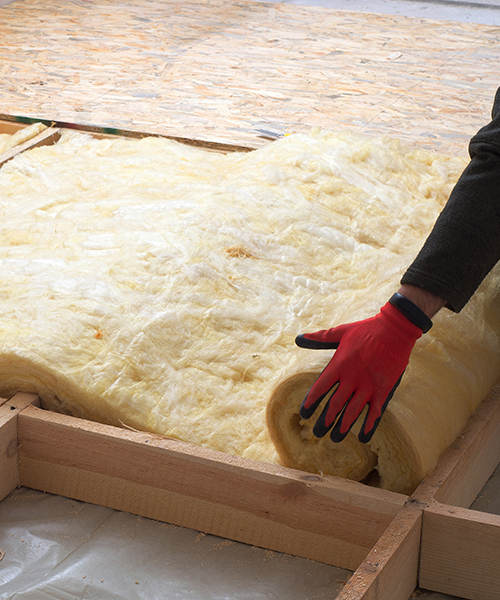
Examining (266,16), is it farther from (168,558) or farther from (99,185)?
(168,558)

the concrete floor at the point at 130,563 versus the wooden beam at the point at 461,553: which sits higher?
the wooden beam at the point at 461,553

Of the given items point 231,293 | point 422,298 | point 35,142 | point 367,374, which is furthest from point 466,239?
point 35,142

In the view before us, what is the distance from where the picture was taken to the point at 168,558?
1.43 m

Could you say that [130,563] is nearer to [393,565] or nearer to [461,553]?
[393,565]

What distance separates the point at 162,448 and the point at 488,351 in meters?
0.81

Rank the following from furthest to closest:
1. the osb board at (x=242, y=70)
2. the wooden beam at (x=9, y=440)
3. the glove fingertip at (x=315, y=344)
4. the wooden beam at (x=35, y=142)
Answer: the osb board at (x=242, y=70)
the wooden beam at (x=35, y=142)
the wooden beam at (x=9, y=440)
the glove fingertip at (x=315, y=344)

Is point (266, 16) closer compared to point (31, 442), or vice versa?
point (31, 442)

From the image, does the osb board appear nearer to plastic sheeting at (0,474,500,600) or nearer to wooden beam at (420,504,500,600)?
plastic sheeting at (0,474,500,600)

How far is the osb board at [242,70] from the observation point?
3389mm

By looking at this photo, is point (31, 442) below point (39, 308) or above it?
below

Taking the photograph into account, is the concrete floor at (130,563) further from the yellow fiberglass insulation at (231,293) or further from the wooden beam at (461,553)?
the yellow fiberglass insulation at (231,293)

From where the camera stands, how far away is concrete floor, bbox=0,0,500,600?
134cm

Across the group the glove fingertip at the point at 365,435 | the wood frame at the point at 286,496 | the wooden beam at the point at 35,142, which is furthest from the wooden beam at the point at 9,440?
the wooden beam at the point at 35,142

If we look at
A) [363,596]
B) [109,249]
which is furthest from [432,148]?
[363,596]
